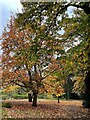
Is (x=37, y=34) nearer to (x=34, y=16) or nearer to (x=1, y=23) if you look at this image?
(x=34, y=16)

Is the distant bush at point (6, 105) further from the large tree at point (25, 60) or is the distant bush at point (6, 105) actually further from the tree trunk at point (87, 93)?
the tree trunk at point (87, 93)

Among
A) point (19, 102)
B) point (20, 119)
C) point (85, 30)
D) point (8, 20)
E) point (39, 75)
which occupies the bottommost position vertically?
point (20, 119)

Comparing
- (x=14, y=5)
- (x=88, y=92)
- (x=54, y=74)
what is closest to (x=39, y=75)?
(x=54, y=74)

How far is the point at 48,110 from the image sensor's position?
2.01 meters

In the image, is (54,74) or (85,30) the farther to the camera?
(54,74)

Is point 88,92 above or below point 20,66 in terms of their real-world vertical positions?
below

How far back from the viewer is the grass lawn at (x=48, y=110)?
6.47 feet

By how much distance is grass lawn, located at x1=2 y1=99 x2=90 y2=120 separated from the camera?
6.47 feet

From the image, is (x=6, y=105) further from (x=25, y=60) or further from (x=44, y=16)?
(x=44, y=16)

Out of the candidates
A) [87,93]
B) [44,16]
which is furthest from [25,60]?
[87,93]

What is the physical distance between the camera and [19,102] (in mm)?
1979

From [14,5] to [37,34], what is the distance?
287 mm

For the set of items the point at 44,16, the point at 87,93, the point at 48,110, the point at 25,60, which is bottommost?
the point at 48,110

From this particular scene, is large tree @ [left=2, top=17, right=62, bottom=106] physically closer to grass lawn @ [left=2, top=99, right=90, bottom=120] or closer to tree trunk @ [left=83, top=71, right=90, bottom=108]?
grass lawn @ [left=2, top=99, right=90, bottom=120]
